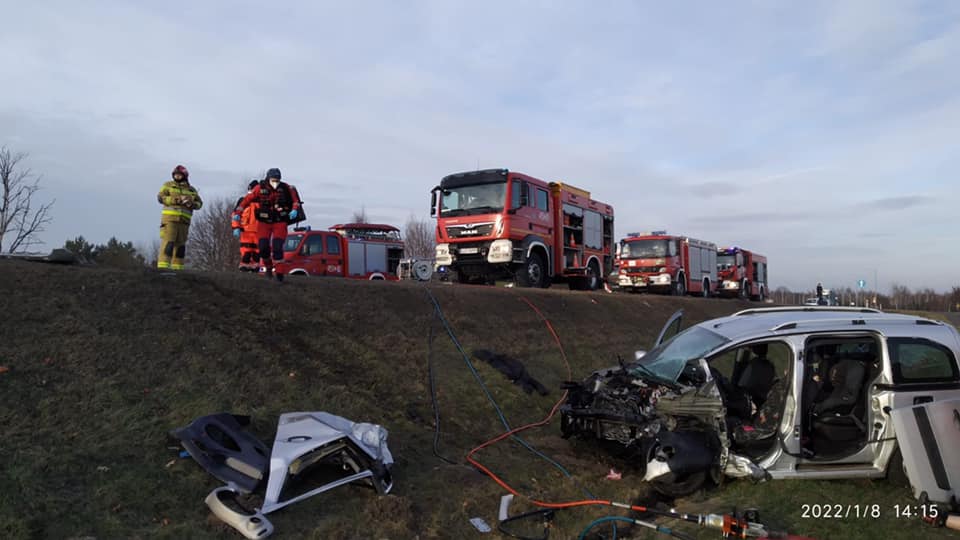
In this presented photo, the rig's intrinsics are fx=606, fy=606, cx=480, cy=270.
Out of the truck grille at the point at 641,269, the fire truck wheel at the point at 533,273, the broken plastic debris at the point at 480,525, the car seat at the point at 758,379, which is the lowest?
the broken plastic debris at the point at 480,525

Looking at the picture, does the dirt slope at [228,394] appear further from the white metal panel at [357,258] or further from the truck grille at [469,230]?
the white metal panel at [357,258]

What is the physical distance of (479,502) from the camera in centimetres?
486

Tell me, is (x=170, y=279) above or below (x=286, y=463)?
above

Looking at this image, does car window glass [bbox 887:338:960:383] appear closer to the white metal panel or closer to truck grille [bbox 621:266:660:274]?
the white metal panel

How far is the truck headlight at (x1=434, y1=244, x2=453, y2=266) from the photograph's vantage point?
15.0 m

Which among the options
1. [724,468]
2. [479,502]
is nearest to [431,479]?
[479,502]

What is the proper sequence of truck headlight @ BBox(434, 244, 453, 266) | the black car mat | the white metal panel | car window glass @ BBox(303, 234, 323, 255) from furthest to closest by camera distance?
1. the white metal panel
2. car window glass @ BBox(303, 234, 323, 255)
3. truck headlight @ BBox(434, 244, 453, 266)
4. the black car mat

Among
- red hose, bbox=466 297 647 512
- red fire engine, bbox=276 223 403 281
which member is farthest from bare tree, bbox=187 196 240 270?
red hose, bbox=466 297 647 512

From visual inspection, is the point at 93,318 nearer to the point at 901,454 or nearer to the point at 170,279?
the point at 170,279

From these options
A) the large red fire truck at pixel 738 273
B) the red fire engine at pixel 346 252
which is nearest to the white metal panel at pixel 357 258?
the red fire engine at pixel 346 252

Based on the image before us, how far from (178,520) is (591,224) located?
16.5 meters

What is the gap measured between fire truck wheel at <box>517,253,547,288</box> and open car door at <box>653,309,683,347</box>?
8.09 meters

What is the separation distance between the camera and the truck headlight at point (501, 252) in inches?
561

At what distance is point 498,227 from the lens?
567 inches
